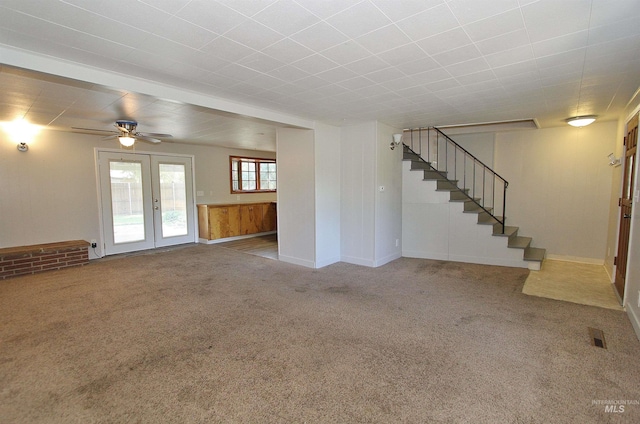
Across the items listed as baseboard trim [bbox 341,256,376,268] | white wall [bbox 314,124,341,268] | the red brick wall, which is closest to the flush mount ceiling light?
white wall [bbox 314,124,341,268]

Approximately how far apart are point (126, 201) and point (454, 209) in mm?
6663

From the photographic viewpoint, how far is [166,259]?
A: 607 centimetres

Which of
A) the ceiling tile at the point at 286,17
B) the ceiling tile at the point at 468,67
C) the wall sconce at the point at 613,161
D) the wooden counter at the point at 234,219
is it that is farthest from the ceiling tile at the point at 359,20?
the wooden counter at the point at 234,219

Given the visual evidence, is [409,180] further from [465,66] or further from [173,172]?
[173,172]

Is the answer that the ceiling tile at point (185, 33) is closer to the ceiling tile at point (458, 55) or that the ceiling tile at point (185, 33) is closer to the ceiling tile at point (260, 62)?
the ceiling tile at point (260, 62)

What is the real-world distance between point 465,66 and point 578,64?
3.33 feet

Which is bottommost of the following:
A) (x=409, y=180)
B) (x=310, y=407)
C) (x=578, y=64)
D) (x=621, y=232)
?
(x=310, y=407)

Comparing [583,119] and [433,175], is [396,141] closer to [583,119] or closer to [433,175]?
[433,175]

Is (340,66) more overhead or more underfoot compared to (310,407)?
more overhead

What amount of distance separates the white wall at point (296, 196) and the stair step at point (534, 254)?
363 cm

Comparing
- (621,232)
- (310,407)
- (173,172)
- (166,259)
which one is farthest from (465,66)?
(173,172)

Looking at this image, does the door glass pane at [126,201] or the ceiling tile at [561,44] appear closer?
the ceiling tile at [561,44]

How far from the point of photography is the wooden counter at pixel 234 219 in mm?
7672

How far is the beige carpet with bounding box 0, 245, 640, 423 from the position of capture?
1979 millimetres
